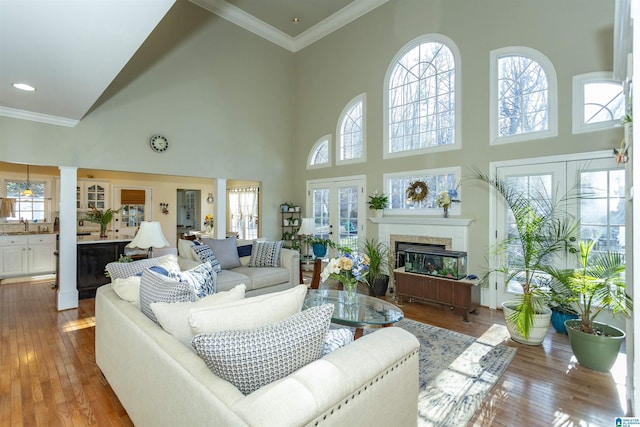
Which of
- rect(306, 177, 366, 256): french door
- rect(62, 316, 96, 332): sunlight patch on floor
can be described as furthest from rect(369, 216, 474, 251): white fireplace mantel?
rect(62, 316, 96, 332): sunlight patch on floor

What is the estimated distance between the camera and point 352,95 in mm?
6078

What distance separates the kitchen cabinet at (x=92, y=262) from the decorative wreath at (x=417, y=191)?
16.0ft

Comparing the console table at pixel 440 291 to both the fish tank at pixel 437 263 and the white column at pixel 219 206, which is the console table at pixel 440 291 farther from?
the white column at pixel 219 206

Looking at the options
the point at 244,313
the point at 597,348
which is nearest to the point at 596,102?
the point at 597,348

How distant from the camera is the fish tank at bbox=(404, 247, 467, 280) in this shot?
13.4 feet

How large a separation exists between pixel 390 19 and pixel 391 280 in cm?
471

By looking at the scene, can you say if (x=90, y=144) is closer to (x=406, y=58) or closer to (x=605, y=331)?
(x=406, y=58)

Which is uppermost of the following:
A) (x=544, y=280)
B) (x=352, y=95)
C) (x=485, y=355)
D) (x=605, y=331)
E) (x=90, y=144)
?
(x=352, y=95)

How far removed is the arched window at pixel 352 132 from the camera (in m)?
5.92

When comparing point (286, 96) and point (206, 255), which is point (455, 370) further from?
point (286, 96)

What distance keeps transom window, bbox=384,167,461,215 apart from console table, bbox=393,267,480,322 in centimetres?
117

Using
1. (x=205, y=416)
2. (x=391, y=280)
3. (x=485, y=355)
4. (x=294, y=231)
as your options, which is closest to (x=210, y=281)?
(x=205, y=416)

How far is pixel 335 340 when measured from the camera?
160 centimetres

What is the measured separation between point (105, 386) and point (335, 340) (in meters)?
2.06
